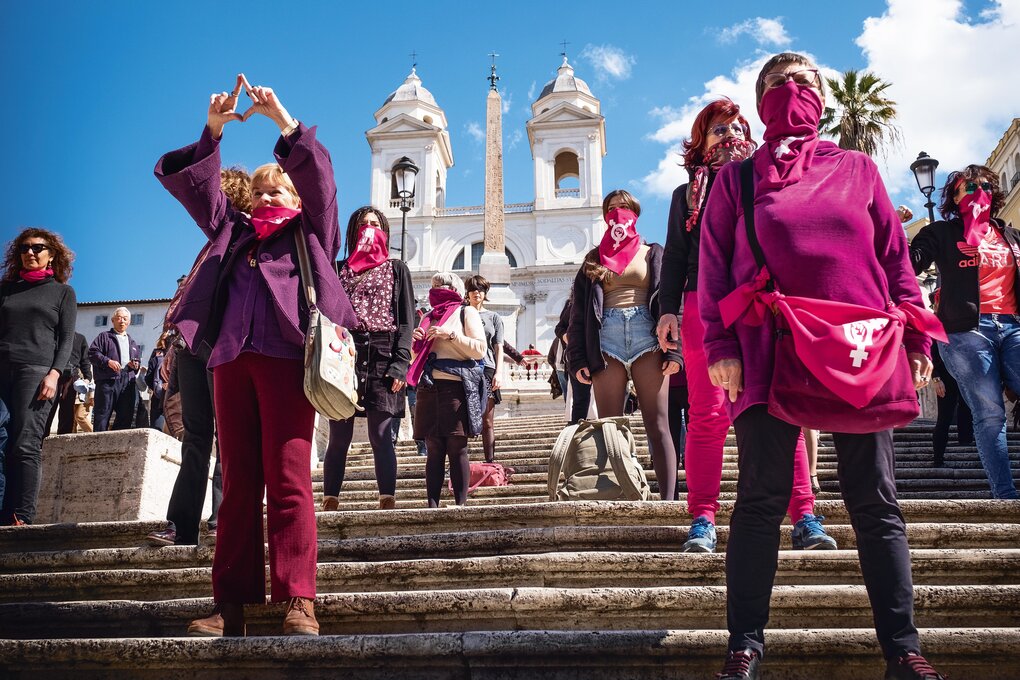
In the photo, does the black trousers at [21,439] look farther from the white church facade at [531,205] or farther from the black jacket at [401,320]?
the white church facade at [531,205]

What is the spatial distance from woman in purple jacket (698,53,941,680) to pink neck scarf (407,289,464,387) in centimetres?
335

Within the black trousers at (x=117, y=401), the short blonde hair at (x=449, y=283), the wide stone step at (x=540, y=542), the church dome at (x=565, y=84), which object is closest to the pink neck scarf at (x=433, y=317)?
the short blonde hair at (x=449, y=283)

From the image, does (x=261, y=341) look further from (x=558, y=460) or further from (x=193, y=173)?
(x=558, y=460)

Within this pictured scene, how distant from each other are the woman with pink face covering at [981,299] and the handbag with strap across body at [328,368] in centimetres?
375

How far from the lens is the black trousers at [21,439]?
18.5 ft

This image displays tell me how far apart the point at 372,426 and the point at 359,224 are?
4.31ft

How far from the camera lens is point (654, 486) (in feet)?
21.6

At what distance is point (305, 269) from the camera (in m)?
3.68

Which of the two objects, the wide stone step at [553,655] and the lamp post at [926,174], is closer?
the wide stone step at [553,655]

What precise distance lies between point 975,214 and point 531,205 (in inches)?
1862

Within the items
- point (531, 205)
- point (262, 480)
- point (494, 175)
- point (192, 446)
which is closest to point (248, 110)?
point (262, 480)

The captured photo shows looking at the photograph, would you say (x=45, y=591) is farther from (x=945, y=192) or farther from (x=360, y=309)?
(x=945, y=192)

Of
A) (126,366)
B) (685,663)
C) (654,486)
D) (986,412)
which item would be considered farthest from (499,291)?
(685,663)

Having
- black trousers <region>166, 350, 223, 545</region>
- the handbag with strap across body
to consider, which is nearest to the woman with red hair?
the handbag with strap across body
